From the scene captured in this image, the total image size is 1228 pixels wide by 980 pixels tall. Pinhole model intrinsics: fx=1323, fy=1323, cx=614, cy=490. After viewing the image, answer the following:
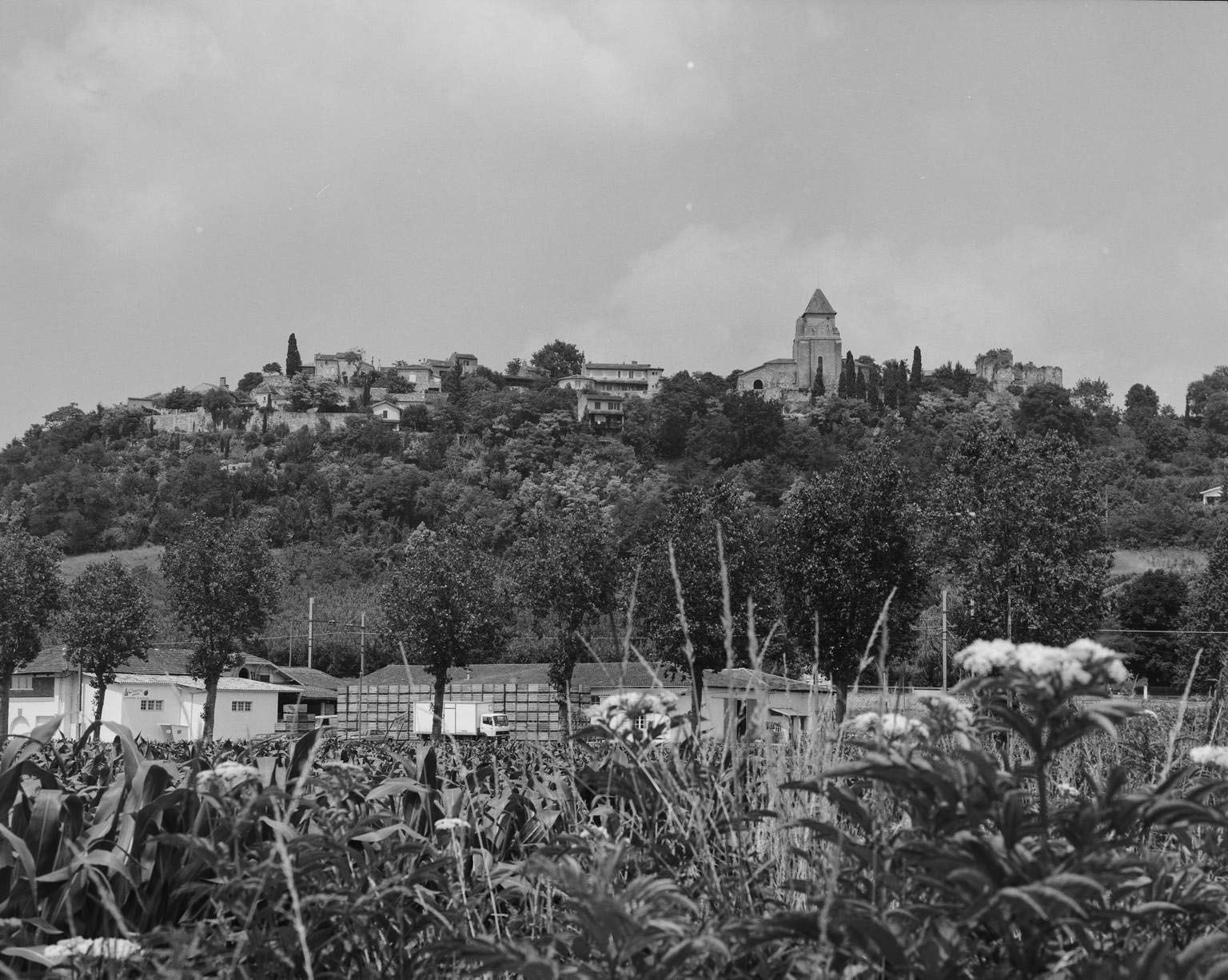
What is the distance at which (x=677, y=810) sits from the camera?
3652 millimetres

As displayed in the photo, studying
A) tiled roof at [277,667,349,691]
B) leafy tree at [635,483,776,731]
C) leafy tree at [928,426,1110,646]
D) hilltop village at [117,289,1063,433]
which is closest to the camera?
leafy tree at [928,426,1110,646]

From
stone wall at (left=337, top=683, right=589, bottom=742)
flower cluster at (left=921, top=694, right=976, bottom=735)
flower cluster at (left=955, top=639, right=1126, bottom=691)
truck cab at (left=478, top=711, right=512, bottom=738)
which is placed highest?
flower cluster at (left=955, top=639, right=1126, bottom=691)

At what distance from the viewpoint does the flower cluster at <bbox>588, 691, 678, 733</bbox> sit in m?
3.53

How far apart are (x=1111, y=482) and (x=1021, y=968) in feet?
333

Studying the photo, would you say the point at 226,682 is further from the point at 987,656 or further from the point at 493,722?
the point at 987,656

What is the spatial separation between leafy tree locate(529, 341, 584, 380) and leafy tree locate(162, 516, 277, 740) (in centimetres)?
12322

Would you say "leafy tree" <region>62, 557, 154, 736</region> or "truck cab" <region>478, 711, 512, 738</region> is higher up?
"leafy tree" <region>62, 557, 154, 736</region>

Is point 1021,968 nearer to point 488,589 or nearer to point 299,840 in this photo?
point 299,840

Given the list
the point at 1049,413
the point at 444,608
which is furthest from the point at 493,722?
the point at 1049,413

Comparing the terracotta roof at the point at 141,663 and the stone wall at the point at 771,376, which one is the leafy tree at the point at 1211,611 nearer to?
the terracotta roof at the point at 141,663

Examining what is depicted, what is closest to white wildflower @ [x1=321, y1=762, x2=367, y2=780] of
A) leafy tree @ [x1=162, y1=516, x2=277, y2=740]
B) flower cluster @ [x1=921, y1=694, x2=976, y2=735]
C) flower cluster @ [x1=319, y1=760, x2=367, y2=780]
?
flower cluster @ [x1=319, y1=760, x2=367, y2=780]

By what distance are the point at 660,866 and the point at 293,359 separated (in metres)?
163

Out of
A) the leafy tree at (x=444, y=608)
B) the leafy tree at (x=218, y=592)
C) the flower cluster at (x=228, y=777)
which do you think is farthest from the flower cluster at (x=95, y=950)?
the leafy tree at (x=218, y=592)

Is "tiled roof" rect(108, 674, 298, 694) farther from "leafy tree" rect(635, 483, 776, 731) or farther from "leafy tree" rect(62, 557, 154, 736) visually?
"leafy tree" rect(635, 483, 776, 731)
